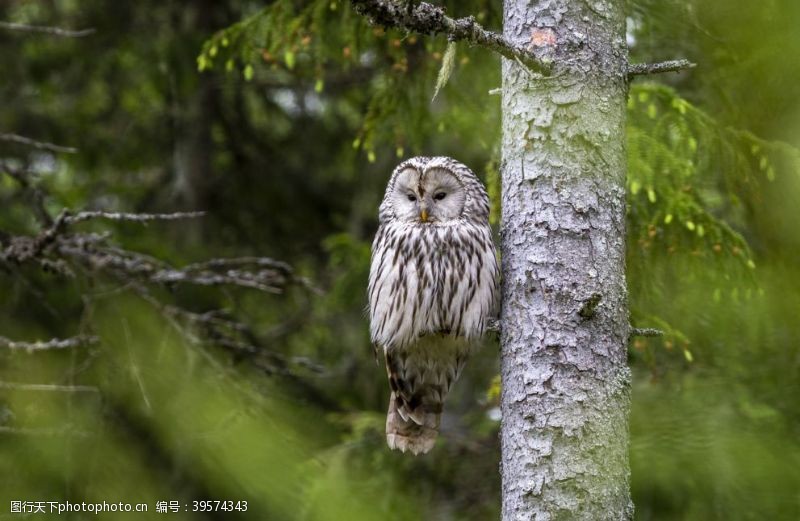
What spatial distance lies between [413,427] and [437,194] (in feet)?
3.39

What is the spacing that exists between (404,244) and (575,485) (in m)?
1.45

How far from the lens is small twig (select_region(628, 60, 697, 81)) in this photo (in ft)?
11.2

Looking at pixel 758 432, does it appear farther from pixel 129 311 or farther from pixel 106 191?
pixel 106 191

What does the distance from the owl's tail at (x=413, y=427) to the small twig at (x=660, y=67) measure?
1.79m

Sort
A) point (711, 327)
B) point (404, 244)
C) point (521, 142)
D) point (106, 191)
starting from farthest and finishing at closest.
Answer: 1. point (106, 191)
2. point (711, 327)
3. point (404, 244)
4. point (521, 142)

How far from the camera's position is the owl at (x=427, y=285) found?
4.24 metres

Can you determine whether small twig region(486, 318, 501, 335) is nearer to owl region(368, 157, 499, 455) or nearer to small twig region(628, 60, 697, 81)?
owl region(368, 157, 499, 455)

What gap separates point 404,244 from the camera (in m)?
4.46

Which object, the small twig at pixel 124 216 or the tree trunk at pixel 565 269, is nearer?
the tree trunk at pixel 565 269

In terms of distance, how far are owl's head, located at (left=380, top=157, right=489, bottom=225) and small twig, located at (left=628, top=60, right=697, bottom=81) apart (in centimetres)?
103

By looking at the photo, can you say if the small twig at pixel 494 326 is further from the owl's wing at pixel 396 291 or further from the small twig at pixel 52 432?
the small twig at pixel 52 432

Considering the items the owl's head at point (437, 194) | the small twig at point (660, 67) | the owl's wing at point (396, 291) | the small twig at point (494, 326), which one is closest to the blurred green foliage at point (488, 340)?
the owl's head at point (437, 194)

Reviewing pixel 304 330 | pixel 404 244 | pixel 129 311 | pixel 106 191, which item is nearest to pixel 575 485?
pixel 404 244

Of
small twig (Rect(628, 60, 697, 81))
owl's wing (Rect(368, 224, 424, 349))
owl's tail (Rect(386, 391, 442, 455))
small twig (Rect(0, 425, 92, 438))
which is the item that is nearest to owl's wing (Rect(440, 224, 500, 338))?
owl's wing (Rect(368, 224, 424, 349))
